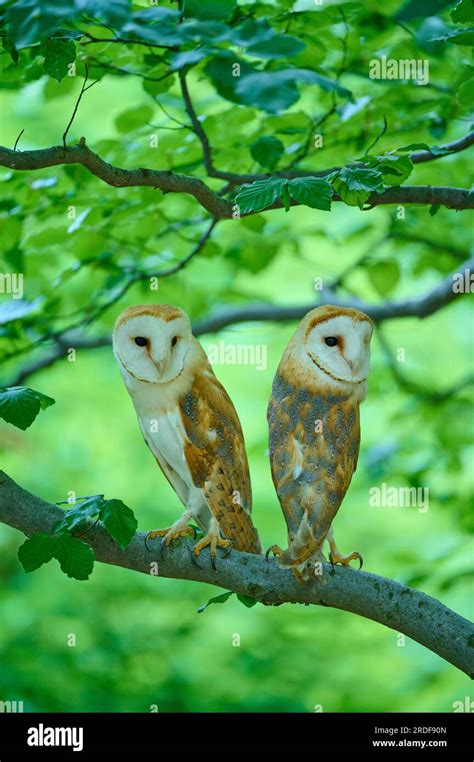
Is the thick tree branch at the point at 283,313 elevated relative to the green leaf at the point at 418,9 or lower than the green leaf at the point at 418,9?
lower

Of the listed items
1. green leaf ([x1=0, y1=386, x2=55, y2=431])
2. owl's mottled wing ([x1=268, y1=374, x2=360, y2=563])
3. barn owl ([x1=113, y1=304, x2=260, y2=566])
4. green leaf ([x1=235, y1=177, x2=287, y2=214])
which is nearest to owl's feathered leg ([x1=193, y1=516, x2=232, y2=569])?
barn owl ([x1=113, y1=304, x2=260, y2=566])

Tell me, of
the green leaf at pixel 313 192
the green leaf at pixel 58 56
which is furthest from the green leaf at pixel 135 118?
the green leaf at pixel 313 192

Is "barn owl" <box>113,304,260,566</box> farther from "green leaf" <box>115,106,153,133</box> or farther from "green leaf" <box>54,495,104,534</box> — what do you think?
"green leaf" <box>115,106,153,133</box>

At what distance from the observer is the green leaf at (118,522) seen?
1396mm

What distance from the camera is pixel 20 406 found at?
4.60 feet

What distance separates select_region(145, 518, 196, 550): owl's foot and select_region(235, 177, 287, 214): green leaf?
0.55 m

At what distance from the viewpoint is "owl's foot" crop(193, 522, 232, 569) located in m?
1.52

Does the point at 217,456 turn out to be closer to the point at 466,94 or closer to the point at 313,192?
the point at 313,192

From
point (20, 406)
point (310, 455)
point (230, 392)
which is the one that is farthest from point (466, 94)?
point (230, 392)

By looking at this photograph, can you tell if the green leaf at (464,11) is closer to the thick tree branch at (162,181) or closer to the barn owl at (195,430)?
the thick tree branch at (162,181)

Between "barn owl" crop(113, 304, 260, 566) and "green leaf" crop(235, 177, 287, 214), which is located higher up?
"green leaf" crop(235, 177, 287, 214)

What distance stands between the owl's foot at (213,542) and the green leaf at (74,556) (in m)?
0.19

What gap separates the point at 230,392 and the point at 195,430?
234 centimetres
